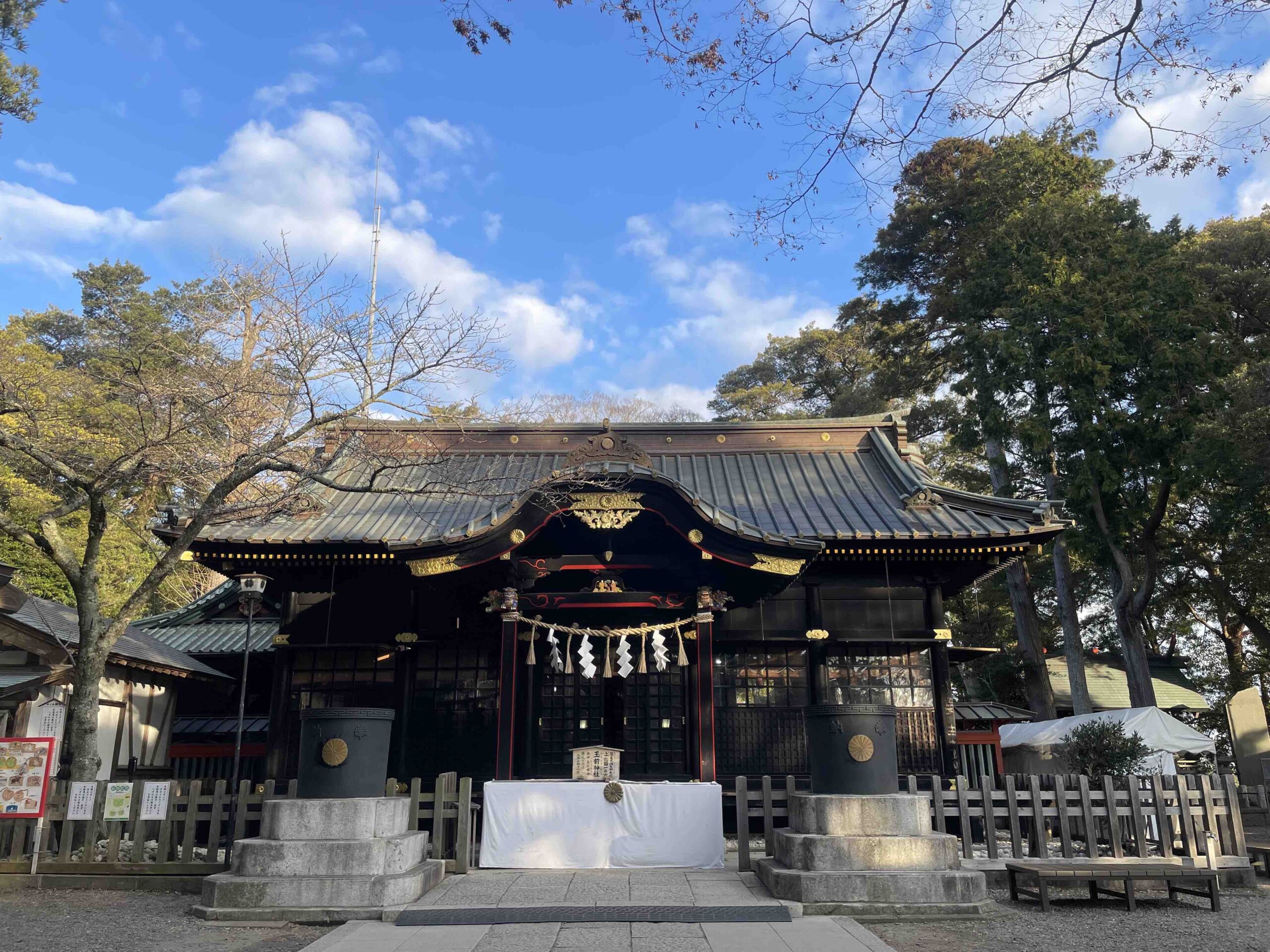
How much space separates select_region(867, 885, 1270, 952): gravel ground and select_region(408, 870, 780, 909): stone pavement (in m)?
1.38

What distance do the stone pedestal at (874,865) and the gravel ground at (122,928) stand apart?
163 inches

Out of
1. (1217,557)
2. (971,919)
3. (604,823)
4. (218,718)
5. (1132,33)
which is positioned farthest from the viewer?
(1217,557)

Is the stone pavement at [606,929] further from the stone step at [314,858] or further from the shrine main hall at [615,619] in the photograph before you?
the shrine main hall at [615,619]

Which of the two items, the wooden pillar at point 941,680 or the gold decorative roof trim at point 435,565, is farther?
the wooden pillar at point 941,680

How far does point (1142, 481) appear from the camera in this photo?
63.5 ft

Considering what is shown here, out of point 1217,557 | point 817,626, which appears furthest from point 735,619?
point 1217,557

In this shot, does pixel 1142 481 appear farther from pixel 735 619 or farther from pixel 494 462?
pixel 494 462

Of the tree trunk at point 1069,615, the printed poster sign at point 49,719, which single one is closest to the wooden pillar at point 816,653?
the printed poster sign at point 49,719

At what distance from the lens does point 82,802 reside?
8.73 meters

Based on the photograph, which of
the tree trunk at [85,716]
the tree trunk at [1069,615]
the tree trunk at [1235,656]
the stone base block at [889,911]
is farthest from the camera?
the tree trunk at [1235,656]

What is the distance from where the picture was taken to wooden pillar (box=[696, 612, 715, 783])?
10.9m

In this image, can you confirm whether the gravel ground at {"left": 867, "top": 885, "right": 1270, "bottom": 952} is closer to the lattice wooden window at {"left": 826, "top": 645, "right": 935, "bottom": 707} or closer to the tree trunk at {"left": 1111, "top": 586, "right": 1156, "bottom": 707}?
the lattice wooden window at {"left": 826, "top": 645, "right": 935, "bottom": 707}

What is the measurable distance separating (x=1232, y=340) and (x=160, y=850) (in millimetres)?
22184

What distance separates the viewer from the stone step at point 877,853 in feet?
24.8
